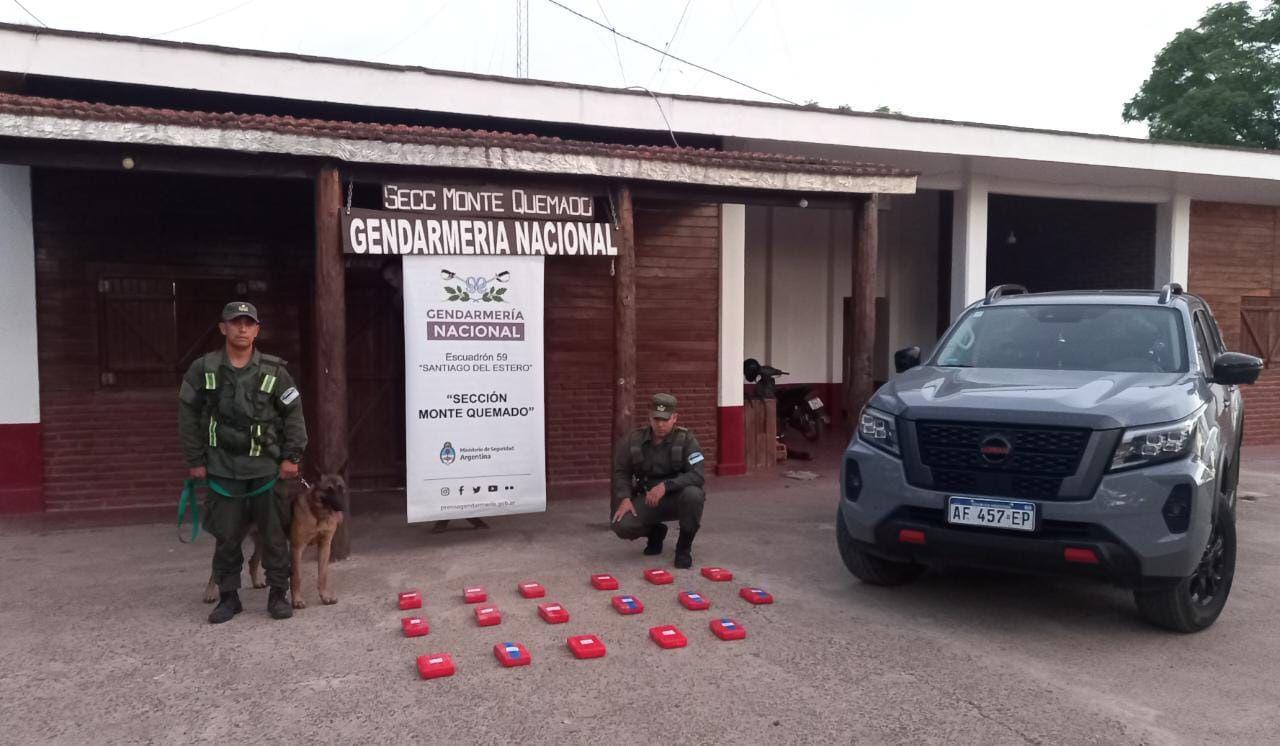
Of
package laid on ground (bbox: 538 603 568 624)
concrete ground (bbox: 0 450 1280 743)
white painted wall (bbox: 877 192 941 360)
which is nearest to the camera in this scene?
concrete ground (bbox: 0 450 1280 743)

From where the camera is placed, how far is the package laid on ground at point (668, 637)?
475 centimetres

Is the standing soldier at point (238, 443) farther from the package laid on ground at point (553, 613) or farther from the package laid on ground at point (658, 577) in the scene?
the package laid on ground at point (658, 577)

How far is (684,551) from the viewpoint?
6.34 meters

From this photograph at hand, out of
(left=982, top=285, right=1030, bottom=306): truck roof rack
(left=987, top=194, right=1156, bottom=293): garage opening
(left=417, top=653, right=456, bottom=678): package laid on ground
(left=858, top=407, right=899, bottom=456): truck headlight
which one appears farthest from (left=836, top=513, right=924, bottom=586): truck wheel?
(left=987, top=194, right=1156, bottom=293): garage opening

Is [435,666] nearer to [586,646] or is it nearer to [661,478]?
[586,646]

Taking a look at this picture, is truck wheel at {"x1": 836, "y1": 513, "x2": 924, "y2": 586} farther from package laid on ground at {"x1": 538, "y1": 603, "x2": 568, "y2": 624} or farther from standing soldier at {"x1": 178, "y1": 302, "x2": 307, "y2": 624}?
standing soldier at {"x1": 178, "y1": 302, "x2": 307, "y2": 624}

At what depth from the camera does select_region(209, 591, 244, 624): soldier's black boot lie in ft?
16.8

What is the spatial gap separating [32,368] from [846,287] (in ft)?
34.0

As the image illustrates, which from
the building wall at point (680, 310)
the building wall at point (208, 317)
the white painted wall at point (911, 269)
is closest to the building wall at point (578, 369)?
the building wall at point (208, 317)

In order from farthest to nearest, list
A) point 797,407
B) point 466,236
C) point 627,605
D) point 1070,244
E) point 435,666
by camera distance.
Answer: point 1070,244 < point 797,407 < point 466,236 < point 627,605 < point 435,666

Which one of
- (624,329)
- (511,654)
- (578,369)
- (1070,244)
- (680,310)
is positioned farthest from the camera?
(1070,244)

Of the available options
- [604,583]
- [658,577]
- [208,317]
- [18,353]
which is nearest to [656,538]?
→ [658,577]

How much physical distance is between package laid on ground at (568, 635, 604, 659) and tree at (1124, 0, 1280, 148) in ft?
88.1

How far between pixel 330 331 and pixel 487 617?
2.60 metres
